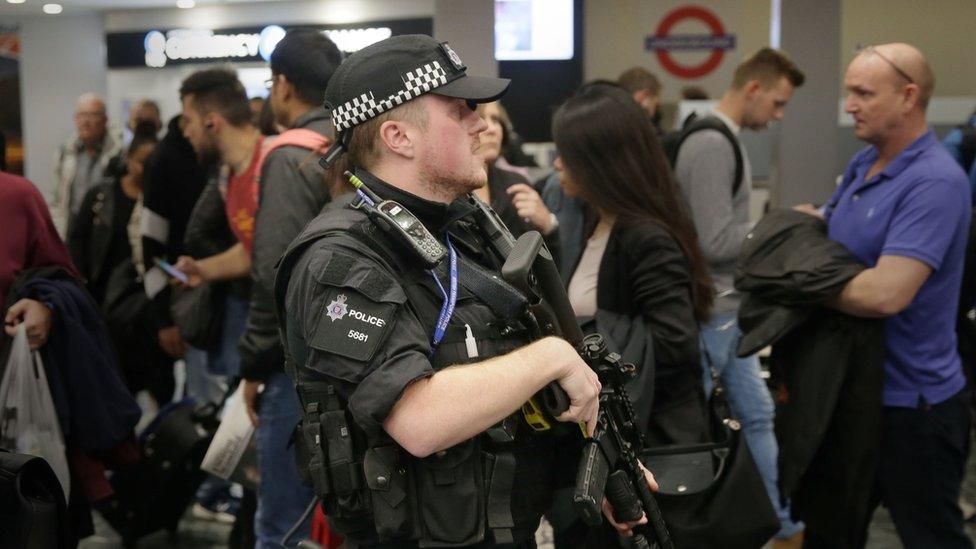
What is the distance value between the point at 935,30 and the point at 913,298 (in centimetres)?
887

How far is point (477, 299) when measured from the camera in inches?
74.8

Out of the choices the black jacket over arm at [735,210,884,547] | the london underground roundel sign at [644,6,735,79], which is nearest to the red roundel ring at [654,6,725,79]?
the london underground roundel sign at [644,6,735,79]

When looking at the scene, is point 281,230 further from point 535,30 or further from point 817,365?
point 535,30

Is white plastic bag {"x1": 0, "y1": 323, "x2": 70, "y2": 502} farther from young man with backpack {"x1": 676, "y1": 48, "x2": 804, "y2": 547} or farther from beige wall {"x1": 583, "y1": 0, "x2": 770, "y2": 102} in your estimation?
beige wall {"x1": 583, "y1": 0, "x2": 770, "y2": 102}

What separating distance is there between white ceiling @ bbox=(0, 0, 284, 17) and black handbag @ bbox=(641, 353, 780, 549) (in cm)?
1144

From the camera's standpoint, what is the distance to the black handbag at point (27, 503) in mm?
2074

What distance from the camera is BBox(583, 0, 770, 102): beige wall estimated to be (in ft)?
37.4

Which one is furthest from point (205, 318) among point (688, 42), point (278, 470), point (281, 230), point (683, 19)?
point (683, 19)

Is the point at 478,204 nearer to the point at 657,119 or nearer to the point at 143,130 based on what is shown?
the point at 143,130

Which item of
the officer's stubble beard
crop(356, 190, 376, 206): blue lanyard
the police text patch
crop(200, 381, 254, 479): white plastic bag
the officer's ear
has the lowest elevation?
crop(200, 381, 254, 479): white plastic bag

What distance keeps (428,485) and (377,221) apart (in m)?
0.44

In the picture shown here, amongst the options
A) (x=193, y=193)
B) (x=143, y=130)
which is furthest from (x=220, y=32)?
(x=193, y=193)

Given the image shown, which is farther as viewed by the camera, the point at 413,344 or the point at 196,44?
the point at 196,44

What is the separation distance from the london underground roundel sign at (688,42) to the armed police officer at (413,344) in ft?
32.5
